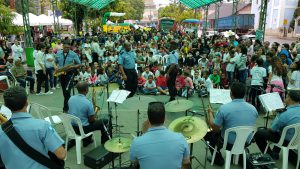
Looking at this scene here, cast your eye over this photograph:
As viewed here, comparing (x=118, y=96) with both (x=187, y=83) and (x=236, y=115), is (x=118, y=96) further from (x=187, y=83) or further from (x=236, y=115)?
(x=187, y=83)

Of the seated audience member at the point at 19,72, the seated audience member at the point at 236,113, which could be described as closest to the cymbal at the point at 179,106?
the seated audience member at the point at 236,113

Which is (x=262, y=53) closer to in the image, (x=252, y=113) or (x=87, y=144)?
(x=252, y=113)

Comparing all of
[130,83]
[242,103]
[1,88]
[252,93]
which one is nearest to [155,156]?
[242,103]

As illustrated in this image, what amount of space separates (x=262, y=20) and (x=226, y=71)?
10.2 feet

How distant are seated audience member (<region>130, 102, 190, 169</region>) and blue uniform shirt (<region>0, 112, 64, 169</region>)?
76 cm

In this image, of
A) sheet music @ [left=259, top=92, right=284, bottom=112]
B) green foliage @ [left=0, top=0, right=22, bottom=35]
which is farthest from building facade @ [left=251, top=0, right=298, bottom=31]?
sheet music @ [left=259, top=92, right=284, bottom=112]

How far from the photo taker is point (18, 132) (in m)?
2.40

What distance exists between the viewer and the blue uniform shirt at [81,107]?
492 cm

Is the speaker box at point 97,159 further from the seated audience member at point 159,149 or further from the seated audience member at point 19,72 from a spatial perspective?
the seated audience member at point 19,72

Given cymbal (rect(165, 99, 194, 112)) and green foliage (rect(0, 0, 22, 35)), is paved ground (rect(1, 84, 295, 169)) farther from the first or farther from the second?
green foliage (rect(0, 0, 22, 35))

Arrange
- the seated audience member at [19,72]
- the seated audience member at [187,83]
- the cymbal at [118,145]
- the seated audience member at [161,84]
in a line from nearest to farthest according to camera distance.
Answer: the cymbal at [118,145], the seated audience member at [19,72], the seated audience member at [187,83], the seated audience member at [161,84]

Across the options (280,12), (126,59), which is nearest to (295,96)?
(126,59)

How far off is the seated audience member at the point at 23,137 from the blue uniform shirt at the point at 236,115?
2530mm

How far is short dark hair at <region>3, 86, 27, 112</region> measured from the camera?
8.07 ft
